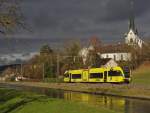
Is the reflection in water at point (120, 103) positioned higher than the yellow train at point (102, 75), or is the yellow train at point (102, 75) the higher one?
the yellow train at point (102, 75)

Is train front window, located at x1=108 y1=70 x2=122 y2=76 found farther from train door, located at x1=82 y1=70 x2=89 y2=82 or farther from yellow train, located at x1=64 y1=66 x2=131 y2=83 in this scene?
train door, located at x1=82 y1=70 x2=89 y2=82

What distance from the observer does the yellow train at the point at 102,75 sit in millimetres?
81812

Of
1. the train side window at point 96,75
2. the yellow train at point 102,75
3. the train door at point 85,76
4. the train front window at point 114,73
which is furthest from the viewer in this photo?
the train door at point 85,76

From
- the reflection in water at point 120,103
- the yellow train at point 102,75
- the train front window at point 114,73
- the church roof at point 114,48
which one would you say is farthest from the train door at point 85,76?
the church roof at point 114,48

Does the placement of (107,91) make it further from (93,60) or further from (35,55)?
(35,55)

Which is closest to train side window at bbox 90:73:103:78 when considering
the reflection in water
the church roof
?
the reflection in water

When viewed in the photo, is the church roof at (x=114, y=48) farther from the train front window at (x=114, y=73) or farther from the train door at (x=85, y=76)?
the train front window at (x=114, y=73)

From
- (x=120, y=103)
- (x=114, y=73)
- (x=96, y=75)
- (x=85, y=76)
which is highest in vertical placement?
(x=114, y=73)

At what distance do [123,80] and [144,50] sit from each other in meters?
55.7

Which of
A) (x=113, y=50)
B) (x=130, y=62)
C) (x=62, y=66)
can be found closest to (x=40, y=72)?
(x=62, y=66)

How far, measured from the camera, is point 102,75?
8606cm

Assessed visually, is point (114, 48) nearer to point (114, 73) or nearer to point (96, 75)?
point (96, 75)

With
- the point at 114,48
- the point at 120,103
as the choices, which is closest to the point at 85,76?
the point at 120,103

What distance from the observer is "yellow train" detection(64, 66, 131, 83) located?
8181cm
